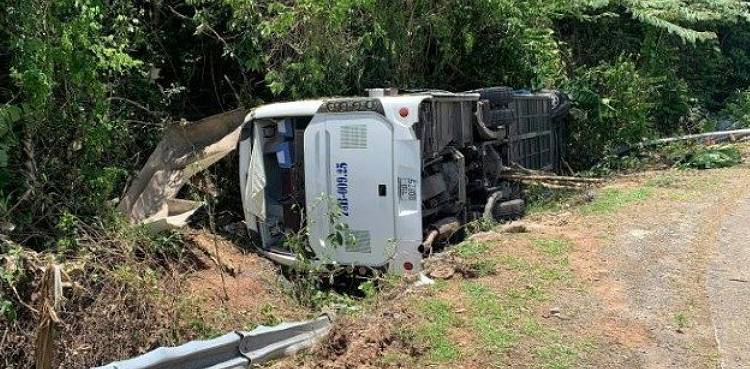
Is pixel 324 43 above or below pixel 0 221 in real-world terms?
above

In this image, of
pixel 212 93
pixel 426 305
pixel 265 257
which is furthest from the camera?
pixel 212 93

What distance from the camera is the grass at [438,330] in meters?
4.63

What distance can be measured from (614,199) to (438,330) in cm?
521

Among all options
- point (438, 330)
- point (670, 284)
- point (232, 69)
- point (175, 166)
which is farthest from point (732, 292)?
point (232, 69)

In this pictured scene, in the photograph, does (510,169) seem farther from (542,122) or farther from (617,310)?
(617,310)

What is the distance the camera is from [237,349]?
4426mm

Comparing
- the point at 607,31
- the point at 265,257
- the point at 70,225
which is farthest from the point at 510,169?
the point at 607,31

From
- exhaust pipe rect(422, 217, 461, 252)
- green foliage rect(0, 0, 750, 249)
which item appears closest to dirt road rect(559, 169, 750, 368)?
exhaust pipe rect(422, 217, 461, 252)

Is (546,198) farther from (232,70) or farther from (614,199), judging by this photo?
(232,70)

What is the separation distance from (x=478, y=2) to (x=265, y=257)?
244 inches

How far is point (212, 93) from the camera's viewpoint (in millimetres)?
11352

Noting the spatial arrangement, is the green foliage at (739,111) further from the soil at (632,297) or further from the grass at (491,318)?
the grass at (491,318)

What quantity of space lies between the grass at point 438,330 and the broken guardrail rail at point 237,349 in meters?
0.68

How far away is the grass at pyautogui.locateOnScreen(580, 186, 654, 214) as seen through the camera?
8.81m
